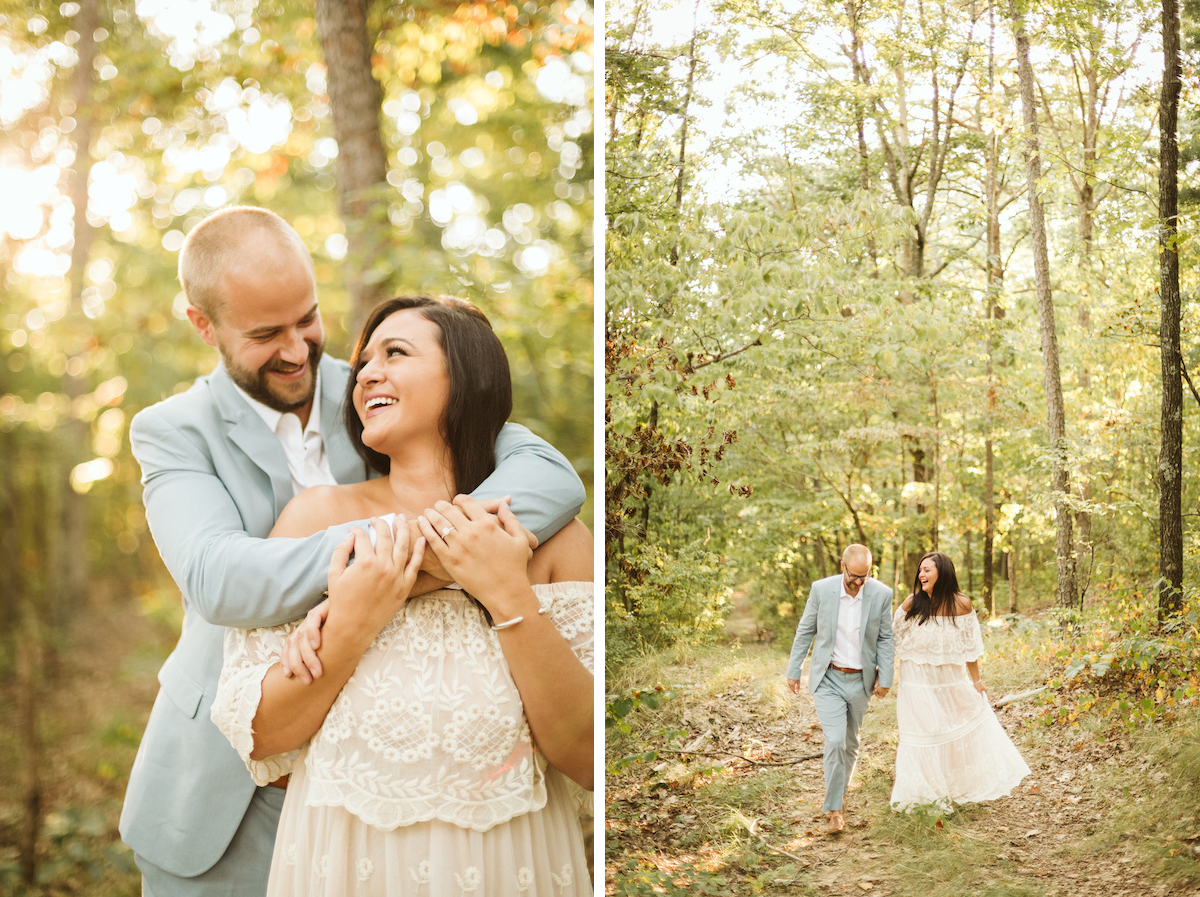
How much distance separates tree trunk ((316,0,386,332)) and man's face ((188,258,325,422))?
42 centimetres

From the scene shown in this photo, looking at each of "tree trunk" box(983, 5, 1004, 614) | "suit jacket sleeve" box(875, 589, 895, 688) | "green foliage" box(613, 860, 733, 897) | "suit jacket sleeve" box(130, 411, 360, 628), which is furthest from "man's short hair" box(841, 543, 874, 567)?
"suit jacket sleeve" box(130, 411, 360, 628)

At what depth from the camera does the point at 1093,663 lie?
235 centimetres

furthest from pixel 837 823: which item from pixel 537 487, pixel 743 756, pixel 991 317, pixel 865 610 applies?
pixel 991 317

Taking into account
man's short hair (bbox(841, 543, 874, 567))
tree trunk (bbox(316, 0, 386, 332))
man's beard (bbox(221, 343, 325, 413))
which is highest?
tree trunk (bbox(316, 0, 386, 332))

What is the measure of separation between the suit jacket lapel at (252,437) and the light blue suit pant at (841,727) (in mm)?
1700

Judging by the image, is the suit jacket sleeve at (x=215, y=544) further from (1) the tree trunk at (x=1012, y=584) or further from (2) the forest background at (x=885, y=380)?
(1) the tree trunk at (x=1012, y=584)

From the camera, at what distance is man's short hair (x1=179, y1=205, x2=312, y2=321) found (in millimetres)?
1979

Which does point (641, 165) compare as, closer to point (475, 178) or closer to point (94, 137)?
point (475, 178)

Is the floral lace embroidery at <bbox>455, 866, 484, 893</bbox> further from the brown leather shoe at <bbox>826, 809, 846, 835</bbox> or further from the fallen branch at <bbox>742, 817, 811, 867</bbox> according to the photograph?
the brown leather shoe at <bbox>826, 809, 846, 835</bbox>

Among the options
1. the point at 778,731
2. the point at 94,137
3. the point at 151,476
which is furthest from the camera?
the point at 778,731

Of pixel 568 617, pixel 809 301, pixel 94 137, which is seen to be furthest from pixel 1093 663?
pixel 94 137

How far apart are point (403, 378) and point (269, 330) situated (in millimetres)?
363

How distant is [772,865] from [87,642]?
216 centimetres

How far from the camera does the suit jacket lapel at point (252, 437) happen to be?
1942 millimetres
